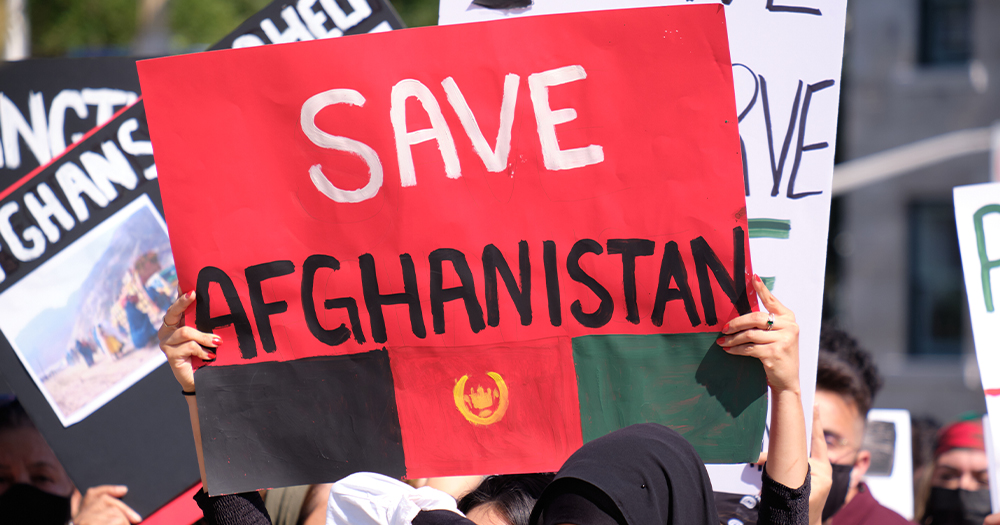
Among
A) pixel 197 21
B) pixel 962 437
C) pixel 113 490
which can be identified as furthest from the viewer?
pixel 197 21

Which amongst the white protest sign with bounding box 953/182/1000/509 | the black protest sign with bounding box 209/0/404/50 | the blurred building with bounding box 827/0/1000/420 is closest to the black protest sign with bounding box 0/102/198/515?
the black protest sign with bounding box 209/0/404/50

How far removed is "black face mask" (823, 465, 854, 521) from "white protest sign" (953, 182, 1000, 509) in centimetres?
42

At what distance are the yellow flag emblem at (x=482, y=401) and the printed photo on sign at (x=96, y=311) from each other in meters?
0.97

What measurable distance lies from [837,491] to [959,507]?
0.89 metres

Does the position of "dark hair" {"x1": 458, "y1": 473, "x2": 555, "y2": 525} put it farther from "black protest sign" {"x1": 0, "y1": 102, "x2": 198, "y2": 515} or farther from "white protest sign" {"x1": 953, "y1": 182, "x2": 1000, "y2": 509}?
"white protest sign" {"x1": 953, "y1": 182, "x2": 1000, "y2": 509}

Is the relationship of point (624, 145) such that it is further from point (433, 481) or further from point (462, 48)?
point (433, 481)

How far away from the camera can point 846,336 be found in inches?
108

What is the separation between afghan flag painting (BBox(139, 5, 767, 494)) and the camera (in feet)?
5.44

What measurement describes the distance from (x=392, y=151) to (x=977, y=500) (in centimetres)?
257

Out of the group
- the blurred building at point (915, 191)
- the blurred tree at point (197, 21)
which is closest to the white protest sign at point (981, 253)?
the blurred building at point (915, 191)

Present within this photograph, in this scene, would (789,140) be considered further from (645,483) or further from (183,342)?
(183,342)

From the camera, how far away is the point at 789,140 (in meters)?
1.84

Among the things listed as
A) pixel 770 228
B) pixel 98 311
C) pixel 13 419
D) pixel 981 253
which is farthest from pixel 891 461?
pixel 13 419

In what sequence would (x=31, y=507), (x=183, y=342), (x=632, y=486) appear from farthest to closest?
(x=31, y=507), (x=183, y=342), (x=632, y=486)
